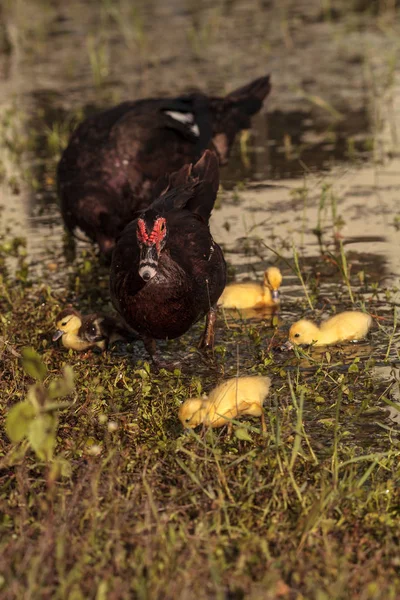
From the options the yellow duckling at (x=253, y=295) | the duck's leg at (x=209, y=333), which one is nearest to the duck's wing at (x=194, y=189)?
the yellow duckling at (x=253, y=295)

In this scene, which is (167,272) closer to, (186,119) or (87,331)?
(87,331)

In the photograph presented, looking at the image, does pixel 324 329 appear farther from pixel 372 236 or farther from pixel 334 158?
pixel 334 158

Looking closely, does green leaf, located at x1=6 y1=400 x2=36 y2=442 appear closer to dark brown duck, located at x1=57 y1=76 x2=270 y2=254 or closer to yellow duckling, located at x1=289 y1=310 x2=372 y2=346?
yellow duckling, located at x1=289 y1=310 x2=372 y2=346

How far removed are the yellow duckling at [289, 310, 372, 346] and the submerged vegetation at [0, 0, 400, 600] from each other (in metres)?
0.08

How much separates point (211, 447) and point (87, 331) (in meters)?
1.57

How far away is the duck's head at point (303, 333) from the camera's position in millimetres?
5695

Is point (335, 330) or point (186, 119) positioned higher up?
point (186, 119)

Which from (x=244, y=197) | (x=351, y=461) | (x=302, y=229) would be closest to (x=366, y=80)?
(x=244, y=197)

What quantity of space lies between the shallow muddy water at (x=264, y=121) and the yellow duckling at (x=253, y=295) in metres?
0.10

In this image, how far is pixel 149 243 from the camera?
508 centimetres

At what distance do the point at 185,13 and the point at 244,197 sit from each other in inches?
300

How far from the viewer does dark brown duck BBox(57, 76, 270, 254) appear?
7062 mm

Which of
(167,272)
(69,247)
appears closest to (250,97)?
(69,247)

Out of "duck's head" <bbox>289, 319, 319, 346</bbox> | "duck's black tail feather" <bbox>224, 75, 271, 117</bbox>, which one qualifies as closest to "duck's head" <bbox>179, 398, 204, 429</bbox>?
"duck's head" <bbox>289, 319, 319, 346</bbox>
